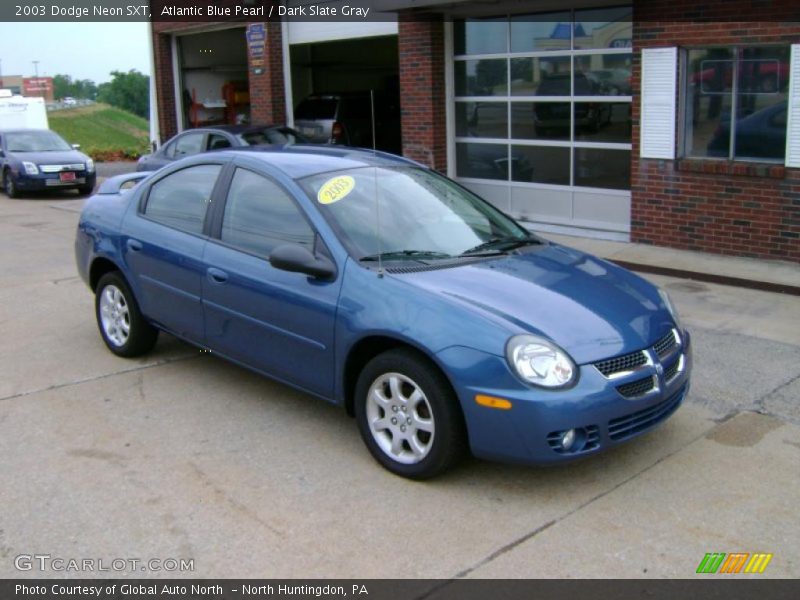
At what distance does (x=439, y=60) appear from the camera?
42.5 feet

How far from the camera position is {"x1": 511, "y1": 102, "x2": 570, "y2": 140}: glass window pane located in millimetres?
11773

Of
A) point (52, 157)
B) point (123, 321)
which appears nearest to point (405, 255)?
point (123, 321)

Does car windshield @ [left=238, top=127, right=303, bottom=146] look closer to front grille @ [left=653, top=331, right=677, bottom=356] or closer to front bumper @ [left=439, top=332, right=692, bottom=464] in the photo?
front grille @ [left=653, top=331, right=677, bottom=356]

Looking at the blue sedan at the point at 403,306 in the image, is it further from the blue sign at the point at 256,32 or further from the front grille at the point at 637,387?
the blue sign at the point at 256,32

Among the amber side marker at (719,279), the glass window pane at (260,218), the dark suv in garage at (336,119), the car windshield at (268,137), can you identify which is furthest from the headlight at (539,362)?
the dark suv in garage at (336,119)

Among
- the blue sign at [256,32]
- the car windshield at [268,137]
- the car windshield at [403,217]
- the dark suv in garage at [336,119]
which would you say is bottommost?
the car windshield at [403,217]

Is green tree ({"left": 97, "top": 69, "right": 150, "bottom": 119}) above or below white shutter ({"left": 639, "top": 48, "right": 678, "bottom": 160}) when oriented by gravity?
above

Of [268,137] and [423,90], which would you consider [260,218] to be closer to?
[423,90]

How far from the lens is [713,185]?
9.90 m

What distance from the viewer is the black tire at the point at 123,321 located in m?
6.48

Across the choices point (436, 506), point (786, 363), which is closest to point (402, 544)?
point (436, 506)

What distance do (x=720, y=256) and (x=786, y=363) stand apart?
12.0 ft

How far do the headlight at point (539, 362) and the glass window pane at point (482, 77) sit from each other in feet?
29.0

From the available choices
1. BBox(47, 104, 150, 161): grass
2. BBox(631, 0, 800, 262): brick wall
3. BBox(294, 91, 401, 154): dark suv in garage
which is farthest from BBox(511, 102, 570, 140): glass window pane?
BBox(47, 104, 150, 161): grass
